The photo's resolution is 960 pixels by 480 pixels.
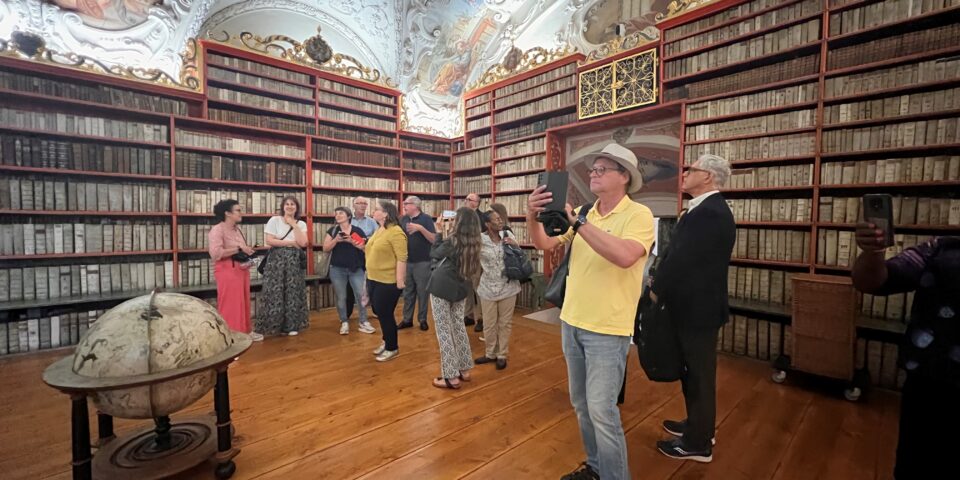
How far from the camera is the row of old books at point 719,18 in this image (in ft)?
12.7

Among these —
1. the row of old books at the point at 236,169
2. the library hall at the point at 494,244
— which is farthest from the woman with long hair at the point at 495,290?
the row of old books at the point at 236,169

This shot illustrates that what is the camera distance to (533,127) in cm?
628

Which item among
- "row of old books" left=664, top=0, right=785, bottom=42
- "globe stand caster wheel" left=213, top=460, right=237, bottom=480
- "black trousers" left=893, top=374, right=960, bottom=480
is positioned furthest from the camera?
"row of old books" left=664, top=0, right=785, bottom=42

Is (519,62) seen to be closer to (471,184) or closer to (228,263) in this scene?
(471,184)

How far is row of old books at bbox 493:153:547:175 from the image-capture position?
19.9ft

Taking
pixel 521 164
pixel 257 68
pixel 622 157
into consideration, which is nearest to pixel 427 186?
pixel 521 164

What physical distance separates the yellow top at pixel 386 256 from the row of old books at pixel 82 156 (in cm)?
351

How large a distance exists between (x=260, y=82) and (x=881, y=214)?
21.9 ft

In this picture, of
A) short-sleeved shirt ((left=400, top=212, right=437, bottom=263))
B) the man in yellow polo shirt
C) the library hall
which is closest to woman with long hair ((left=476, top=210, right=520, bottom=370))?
the library hall

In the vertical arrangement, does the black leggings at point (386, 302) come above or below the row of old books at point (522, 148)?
below

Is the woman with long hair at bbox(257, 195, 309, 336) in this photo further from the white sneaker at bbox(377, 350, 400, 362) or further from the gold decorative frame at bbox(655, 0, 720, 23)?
the gold decorative frame at bbox(655, 0, 720, 23)

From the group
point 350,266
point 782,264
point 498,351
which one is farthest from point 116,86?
point 782,264

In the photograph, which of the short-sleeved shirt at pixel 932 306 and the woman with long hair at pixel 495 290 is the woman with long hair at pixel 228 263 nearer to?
the woman with long hair at pixel 495 290

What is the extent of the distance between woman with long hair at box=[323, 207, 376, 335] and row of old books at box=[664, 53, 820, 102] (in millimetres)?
4090
